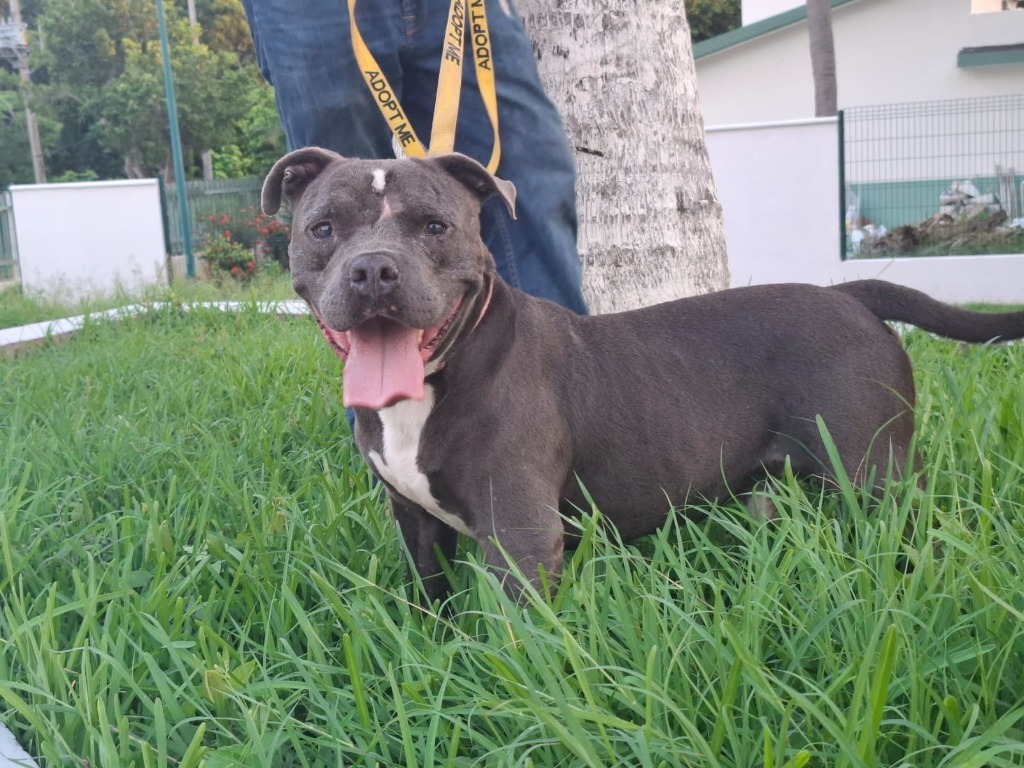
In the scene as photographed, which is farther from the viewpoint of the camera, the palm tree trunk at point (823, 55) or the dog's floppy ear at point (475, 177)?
the palm tree trunk at point (823, 55)

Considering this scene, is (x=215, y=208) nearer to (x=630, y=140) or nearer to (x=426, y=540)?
(x=630, y=140)

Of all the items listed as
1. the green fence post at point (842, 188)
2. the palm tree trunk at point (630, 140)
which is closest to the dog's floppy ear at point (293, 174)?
the palm tree trunk at point (630, 140)

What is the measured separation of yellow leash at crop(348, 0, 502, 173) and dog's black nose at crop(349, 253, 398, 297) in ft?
2.86

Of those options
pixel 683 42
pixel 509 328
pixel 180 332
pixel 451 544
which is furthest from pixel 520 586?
pixel 180 332

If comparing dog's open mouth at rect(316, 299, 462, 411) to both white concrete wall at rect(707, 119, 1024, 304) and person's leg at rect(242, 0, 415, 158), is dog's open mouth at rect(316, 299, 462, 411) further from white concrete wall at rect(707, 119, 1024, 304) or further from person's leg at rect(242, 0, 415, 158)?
white concrete wall at rect(707, 119, 1024, 304)

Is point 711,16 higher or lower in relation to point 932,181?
higher

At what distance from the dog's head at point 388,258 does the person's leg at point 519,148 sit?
735 mm

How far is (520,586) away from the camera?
94.7 inches

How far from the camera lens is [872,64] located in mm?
20672

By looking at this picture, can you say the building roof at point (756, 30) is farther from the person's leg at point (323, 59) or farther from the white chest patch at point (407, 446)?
the white chest patch at point (407, 446)

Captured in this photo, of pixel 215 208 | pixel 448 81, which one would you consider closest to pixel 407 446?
pixel 448 81

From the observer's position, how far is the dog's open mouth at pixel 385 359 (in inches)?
91.3

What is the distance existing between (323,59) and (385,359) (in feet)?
4.24

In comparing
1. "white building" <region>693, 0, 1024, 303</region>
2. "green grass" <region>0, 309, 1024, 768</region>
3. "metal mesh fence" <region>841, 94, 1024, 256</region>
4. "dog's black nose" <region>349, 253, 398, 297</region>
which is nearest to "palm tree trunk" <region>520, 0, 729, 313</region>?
"green grass" <region>0, 309, 1024, 768</region>
